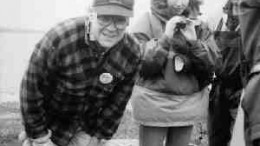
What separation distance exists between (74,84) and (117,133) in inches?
118

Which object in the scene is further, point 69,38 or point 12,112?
point 12,112

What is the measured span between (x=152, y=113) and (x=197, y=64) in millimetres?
503

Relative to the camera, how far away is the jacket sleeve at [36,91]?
2551 mm

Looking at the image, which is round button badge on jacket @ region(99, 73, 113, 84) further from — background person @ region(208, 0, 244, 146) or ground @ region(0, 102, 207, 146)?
ground @ region(0, 102, 207, 146)

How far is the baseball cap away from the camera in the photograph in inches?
95.0

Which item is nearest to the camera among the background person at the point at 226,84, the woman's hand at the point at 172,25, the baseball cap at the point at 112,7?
the baseball cap at the point at 112,7

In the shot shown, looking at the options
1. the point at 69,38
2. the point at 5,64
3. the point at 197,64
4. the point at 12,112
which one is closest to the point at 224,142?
the point at 197,64

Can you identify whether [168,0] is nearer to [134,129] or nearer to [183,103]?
[183,103]

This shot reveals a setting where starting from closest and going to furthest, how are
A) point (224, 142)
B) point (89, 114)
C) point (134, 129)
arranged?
point (89, 114) < point (224, 142) < point (134, 129)

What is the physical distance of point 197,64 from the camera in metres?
3.08

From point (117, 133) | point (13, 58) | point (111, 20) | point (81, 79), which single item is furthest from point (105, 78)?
point (13, 58)

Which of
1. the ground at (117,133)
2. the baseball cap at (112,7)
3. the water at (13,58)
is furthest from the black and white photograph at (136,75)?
the water at (13,58)

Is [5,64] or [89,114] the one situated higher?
[89,114]

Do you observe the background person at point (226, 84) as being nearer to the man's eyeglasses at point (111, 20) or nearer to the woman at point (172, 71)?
the woman at point (172, 71)
